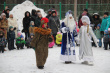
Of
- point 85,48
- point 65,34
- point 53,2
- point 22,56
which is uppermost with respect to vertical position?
point 53,2

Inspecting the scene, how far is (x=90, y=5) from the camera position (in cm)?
1827

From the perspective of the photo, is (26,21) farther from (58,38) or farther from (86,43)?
(86,43)

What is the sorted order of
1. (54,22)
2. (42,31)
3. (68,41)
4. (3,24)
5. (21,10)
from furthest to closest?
(21,10)
(54,22)
(3,24)
(68,41)
(42,31)

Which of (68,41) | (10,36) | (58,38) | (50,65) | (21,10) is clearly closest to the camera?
(50,65)

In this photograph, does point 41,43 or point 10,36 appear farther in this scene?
point 10,36

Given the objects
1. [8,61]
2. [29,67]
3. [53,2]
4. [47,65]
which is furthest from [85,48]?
[53,2]

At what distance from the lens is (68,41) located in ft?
24.8

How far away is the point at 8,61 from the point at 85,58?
9.40 feet

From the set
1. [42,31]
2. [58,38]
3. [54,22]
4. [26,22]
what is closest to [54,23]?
[54,22]

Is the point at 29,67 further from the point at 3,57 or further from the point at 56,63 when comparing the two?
the point at 3,57

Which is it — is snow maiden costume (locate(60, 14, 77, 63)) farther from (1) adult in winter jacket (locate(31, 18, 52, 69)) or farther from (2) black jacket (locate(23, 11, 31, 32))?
(2) black jacket (locate(23, 11, 31, 32))

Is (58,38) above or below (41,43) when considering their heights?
below

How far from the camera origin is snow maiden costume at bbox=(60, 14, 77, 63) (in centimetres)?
747

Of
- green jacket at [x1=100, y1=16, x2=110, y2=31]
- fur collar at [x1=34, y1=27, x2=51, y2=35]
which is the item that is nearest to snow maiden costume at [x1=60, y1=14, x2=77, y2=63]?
fur collar at [x1=34, y1=27, x2=51, y2=35]
